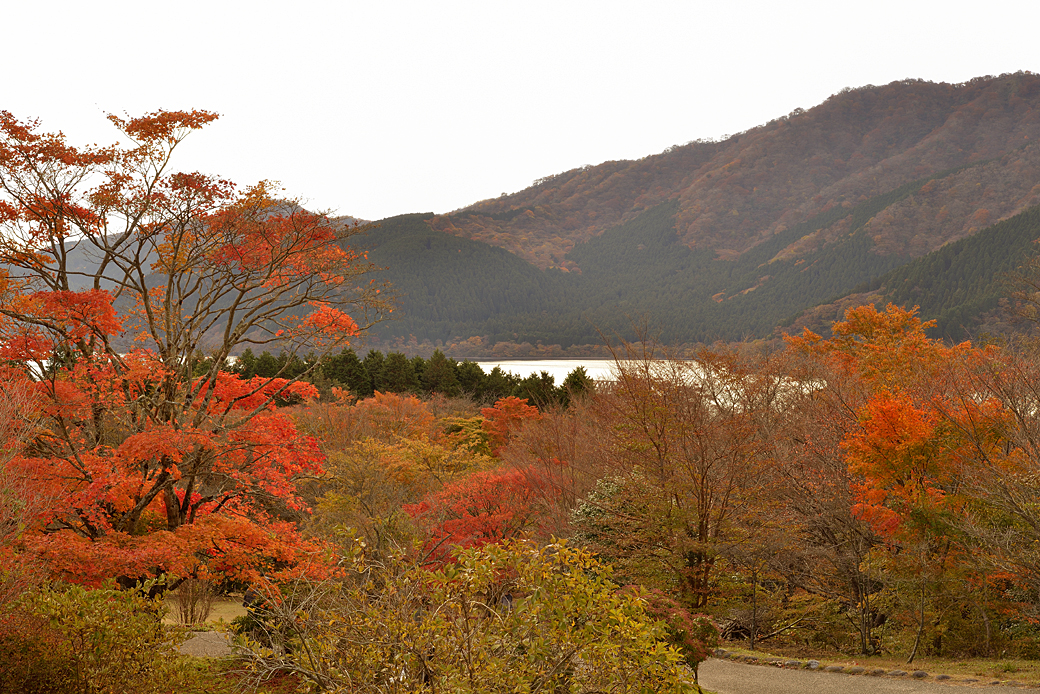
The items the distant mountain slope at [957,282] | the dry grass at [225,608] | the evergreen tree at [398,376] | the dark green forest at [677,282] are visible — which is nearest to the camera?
the dry grass at [225,608]

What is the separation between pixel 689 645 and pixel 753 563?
8.33 metres

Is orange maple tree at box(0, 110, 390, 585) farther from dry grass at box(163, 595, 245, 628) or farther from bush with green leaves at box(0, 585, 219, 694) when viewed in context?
dry grass at box(163, 595, 245, 628)

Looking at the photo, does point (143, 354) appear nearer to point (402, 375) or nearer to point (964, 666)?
point (964, 666)

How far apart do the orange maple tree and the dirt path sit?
8939 millimetres

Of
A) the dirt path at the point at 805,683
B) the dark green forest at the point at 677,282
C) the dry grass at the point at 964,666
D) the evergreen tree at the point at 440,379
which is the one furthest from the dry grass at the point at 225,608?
the dark green forest at the point at 677,282

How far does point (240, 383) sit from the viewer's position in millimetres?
17109

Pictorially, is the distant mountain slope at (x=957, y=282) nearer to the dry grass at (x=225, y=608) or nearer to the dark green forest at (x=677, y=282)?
the dark green forest at (x=677, y=282)

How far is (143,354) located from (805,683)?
1483cm

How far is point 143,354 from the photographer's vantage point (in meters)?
13.7

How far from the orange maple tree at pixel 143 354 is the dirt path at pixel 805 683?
894cm

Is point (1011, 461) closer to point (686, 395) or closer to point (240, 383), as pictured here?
point (686, 395)

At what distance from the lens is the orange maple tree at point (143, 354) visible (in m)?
11.6

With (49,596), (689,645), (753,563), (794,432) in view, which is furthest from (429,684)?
(794,432)

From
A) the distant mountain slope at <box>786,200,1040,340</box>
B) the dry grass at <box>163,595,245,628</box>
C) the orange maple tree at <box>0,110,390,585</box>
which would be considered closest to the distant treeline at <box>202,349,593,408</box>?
the dry grass at <box>163,595,245,628</box>
